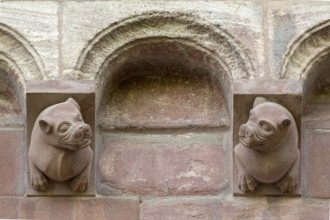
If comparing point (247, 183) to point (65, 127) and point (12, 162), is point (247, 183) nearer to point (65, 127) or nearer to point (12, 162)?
point (65, 127)

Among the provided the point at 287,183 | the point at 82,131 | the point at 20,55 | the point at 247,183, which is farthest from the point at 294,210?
the point at 20,55

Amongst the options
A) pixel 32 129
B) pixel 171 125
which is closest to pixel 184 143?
pixel 171 125

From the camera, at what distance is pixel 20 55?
24.0 ft

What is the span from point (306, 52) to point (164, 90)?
0.59m

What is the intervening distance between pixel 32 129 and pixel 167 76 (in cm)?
63

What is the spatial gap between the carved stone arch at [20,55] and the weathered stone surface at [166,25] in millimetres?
124

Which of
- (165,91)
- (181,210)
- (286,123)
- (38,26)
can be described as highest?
(38,26)

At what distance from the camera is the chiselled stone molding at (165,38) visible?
287 inches

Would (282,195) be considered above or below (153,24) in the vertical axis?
below

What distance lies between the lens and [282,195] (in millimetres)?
7254

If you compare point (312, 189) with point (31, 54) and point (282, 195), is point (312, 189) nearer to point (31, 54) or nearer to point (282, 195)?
point (282, 195)

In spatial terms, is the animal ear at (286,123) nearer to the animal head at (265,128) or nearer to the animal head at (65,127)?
the animal head at (265,128)

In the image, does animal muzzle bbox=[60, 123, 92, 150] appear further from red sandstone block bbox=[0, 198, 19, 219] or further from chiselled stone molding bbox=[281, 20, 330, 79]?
chiselled stone molding bbox=[281, 20, 330, 79]

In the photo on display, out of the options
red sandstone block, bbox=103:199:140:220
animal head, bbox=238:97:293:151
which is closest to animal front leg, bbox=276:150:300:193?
animal head, bbox=238:97:293:151
